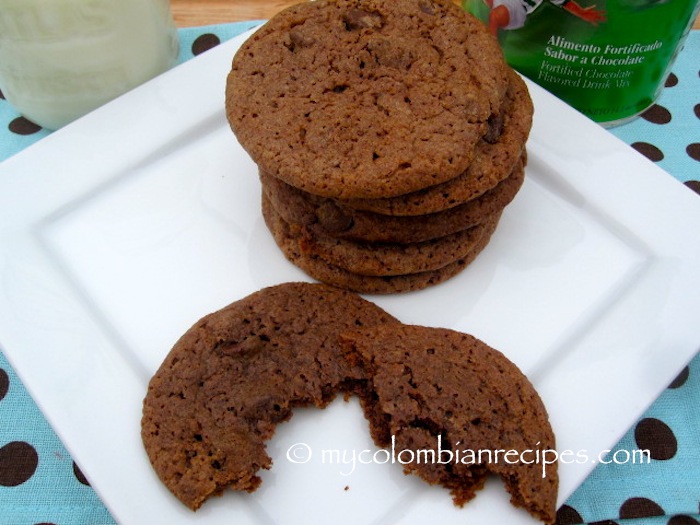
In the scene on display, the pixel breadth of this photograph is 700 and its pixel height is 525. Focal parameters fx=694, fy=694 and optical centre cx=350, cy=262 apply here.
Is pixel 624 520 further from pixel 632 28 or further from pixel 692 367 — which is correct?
pixel 632 28

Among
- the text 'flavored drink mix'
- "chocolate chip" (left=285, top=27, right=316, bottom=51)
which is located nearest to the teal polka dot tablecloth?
the text 'flavored drink mix'

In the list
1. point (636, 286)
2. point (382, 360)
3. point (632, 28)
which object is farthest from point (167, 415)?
point (632, 28)

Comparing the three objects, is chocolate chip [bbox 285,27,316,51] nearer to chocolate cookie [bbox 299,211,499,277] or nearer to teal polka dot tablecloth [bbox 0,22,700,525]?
chocolate cookie [bbox 299,211,499,277]

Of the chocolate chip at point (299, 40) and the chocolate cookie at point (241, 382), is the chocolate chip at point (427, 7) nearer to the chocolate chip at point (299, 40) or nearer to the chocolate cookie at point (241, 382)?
the chocolate chip at point (299, 40)

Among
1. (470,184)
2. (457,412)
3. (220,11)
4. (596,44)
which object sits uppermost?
(596,44)

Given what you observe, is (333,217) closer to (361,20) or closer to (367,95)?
(367,95)

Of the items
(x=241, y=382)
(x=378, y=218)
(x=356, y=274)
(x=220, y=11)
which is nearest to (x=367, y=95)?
(x=378, y=218)
